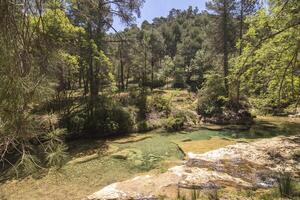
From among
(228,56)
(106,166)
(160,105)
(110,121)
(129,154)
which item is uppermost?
(228,56)

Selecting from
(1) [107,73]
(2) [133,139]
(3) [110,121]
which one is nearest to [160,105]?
(1) [107,73]

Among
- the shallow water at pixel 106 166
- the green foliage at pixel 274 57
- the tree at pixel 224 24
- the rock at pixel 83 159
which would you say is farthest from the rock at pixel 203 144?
the tree at pixel 224 24

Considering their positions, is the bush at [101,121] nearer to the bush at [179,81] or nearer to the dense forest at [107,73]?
the dense forest at [107,73]

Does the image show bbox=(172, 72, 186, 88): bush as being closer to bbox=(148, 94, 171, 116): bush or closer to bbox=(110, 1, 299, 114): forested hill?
bbox=(110, 1, 299, 114): forested hill

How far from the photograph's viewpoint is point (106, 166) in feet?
32.8

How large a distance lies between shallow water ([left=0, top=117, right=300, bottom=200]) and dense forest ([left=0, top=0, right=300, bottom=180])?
3.87 ft

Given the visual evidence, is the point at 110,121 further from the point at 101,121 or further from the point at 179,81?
the point at 179,81

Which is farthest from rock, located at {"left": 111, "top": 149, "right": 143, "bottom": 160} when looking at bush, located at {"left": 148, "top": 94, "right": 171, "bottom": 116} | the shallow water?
bush, located at {"left": 148, "top": 94, "right": 171, "bottom": 116}

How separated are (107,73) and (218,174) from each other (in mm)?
10830

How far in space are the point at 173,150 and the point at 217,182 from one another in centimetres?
479

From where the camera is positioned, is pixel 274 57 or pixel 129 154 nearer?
pixel 274 57

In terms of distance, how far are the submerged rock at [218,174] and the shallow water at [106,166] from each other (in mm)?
968

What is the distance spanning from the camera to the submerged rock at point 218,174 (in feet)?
22.8

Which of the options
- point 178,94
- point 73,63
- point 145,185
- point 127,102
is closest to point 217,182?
point 145,185
